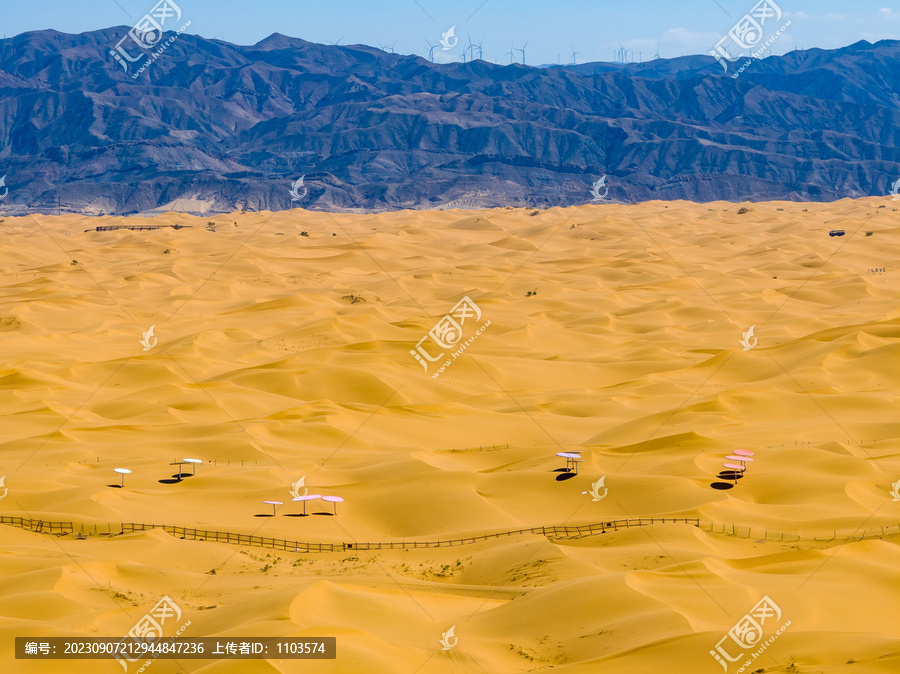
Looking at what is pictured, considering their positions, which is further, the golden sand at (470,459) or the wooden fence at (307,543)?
the wooden fence at (307,543)

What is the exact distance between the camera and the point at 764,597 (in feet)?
57.8

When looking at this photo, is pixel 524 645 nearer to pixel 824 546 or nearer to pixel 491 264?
pixel 824 546

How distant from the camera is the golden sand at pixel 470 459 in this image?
56.4 feet

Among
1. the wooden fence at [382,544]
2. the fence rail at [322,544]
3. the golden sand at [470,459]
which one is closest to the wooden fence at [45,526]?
the fence rail at [322,544]

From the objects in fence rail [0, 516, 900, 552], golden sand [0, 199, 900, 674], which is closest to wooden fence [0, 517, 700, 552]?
fence rail [0, 516, 900, 552]

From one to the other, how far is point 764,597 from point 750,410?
21.2 meters

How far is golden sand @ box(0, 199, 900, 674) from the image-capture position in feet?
56.4

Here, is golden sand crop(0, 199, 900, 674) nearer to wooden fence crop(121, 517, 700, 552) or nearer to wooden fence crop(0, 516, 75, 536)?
wooden fence crop(0, 516, 75, 536)

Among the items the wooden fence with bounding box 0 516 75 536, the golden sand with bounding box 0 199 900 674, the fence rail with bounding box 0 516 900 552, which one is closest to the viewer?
the golden sand with bounding box 0 199 900 674

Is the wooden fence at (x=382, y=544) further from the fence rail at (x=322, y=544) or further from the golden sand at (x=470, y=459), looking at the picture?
the golden sand at (x=470, y=459)

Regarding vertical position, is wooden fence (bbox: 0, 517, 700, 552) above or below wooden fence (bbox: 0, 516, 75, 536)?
below

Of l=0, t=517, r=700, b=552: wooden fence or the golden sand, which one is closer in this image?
the golden sand

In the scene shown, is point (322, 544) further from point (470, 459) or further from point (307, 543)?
point (470, 459)

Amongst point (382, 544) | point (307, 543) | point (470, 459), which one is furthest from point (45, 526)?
point (470, 459)
